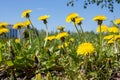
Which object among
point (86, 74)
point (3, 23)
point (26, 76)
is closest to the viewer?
point (86, 74)

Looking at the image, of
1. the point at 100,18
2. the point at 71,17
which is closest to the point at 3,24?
the point at 71,17

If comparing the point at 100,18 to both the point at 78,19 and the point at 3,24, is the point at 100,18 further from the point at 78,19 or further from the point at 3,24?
the point at 3,24

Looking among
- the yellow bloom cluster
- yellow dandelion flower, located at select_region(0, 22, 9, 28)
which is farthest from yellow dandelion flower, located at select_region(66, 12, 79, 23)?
yellow dandelion flower, located at select_region(0, 22, 9, 28)

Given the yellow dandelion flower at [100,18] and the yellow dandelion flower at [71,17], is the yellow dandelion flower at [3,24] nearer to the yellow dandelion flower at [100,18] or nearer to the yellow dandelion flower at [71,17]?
the yellow dandelion flower at [71,17]

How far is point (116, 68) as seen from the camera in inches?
138

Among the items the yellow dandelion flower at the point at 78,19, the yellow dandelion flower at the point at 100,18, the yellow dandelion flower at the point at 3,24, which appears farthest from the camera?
the yellow dandelion flower at the point at 3,24

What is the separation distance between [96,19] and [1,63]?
920 millimetres

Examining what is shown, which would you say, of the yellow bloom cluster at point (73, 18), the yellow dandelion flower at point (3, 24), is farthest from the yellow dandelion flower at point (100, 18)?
the yellow dandelion flower at point (3, 24)

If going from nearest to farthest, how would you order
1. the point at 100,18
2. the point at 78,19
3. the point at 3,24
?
the point at 100,18 < the point at 78,19 < the point at 3,24

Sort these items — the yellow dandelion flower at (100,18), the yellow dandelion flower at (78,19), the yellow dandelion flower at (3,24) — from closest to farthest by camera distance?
the yellow dandelion flower at (100,18) → the yellow dandelion flower at (78,19) → the yellow dandelion flower at (3,24)

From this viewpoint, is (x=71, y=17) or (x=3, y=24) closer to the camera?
(x=71, y=17)

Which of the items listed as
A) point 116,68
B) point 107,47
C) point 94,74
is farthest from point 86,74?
point 107,47

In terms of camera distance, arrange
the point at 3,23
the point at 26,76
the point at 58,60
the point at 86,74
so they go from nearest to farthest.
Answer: the point at 86,74, the point at 26,76, the point at 58,60, the point at 3,23

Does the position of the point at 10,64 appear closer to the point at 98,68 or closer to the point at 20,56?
the point at 20,56
